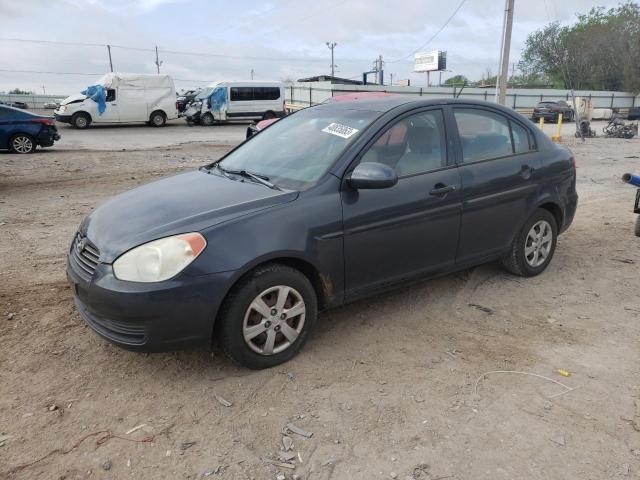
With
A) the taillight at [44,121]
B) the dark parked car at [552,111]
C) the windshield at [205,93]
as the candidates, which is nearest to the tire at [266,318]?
the taillight at [44,121]

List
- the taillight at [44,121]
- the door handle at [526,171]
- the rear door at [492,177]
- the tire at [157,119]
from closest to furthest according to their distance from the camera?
the rear door at [492,177]
the door handle at [526,171]
the taillight at [44,121]
the tire at [157,119]

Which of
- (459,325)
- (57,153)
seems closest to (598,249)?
(459,325)

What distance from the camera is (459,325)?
3873mm

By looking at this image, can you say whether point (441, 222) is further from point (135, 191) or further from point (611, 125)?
point (611, 125)

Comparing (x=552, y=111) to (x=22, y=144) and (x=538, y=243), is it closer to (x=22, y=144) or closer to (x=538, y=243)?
(x=22, y=144)

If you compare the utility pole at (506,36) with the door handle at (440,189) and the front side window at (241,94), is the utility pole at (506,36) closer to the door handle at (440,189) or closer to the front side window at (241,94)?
the front side window at (241,94)

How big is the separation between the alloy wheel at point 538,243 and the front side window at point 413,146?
4.39ft

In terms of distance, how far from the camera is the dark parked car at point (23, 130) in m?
13.2

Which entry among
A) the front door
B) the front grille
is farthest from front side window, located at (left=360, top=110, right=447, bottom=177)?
the front grille

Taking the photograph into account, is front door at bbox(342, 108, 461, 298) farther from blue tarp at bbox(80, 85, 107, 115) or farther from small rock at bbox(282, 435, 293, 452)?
blue tarp at bbox(80, 85, 107, 115)

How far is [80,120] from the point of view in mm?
23172

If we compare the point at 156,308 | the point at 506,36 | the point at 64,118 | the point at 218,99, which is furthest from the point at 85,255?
the point at 218,99

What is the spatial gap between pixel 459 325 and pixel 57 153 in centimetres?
1341

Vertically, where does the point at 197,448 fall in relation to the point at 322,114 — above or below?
below
